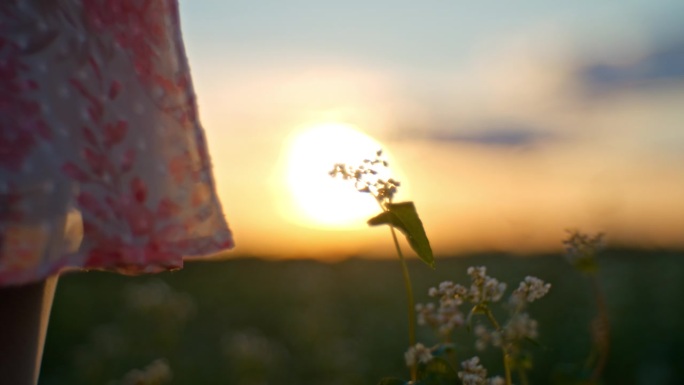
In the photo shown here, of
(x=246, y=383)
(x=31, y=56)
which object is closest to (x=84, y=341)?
(x=246, y=383)

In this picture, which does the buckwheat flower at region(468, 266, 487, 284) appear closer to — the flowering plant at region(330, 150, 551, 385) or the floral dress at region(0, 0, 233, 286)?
the flowering plant at region(330, 150, 551, 385)

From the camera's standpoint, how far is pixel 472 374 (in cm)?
143

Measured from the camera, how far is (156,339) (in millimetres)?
3322

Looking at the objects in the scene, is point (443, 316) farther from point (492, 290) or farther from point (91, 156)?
point (91, 156)

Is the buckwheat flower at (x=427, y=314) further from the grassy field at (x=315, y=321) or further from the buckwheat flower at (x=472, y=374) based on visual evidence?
the grassy field at (x=315, y=321)

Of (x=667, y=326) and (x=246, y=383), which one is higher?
(x=667, y=326)

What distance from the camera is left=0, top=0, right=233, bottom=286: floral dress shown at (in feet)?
4.04

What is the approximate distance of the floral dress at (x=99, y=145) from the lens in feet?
4.04

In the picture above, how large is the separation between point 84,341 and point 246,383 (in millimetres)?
872

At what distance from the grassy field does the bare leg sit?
177cm

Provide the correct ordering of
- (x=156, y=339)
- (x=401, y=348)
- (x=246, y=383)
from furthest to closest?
(x=401, y=348), (x=156, y=339), (x=246, y=383)

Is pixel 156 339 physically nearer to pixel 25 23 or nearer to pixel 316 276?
pixel 316 276

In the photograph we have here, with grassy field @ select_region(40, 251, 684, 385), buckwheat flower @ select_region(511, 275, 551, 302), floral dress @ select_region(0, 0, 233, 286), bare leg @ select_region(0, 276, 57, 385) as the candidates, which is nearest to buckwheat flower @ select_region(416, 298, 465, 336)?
buckwheat flower @ select_region(511, 275, 551, 302)

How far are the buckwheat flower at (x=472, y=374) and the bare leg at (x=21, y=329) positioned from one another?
68 centimetres
